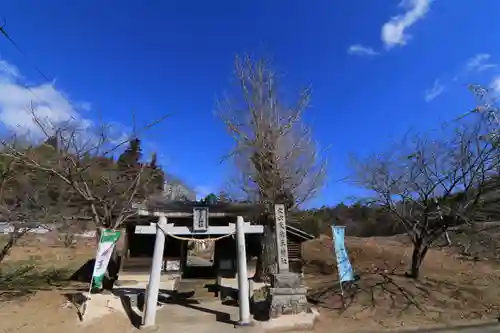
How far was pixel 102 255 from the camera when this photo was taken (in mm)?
10508

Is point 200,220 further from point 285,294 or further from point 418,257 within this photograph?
point 418,257

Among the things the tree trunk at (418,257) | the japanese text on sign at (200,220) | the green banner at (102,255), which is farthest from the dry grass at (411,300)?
the green banner at (102,255)

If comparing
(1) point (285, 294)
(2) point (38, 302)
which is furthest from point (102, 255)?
(1) point (285, 294)

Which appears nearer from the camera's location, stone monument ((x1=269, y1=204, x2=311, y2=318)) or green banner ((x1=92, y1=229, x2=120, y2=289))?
stone monument ((x1=269, y1=204, x2=311, y2=318))

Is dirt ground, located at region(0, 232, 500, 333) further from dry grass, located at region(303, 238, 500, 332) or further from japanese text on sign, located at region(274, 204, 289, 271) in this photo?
japanese text on sign, located at region(274, 204, 289, 271)

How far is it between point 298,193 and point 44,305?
11924 millimetres

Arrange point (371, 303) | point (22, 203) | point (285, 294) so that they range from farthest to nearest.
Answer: point (22, 203)
point (371, 303)
point (285, 294)

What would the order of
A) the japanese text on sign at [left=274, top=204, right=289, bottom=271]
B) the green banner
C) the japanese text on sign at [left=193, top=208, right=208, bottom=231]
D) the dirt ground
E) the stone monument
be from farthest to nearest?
the japanese text on sign at [left=193, top=208, right=208, bottom=231], the japanese text on sign at [left=274, top=204, right=289, bottom=271], the green banner, the stone monument, the dirt ground

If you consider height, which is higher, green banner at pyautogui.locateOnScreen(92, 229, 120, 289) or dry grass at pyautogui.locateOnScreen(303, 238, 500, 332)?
green banner at pyautogui.locateOnScreen(92, 229, 120, 289)

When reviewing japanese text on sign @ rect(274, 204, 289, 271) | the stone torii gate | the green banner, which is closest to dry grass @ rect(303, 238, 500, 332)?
japanese text on sign @ rect(274, 204, 289, 271)

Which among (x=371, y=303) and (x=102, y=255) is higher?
(x=102, y=255)

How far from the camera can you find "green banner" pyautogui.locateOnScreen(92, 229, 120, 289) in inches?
408

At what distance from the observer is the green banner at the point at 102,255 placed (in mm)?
10375

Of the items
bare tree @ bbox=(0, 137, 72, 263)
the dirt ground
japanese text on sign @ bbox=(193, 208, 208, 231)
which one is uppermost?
bare tree @ bbox=(0, 137, 72, 263)
